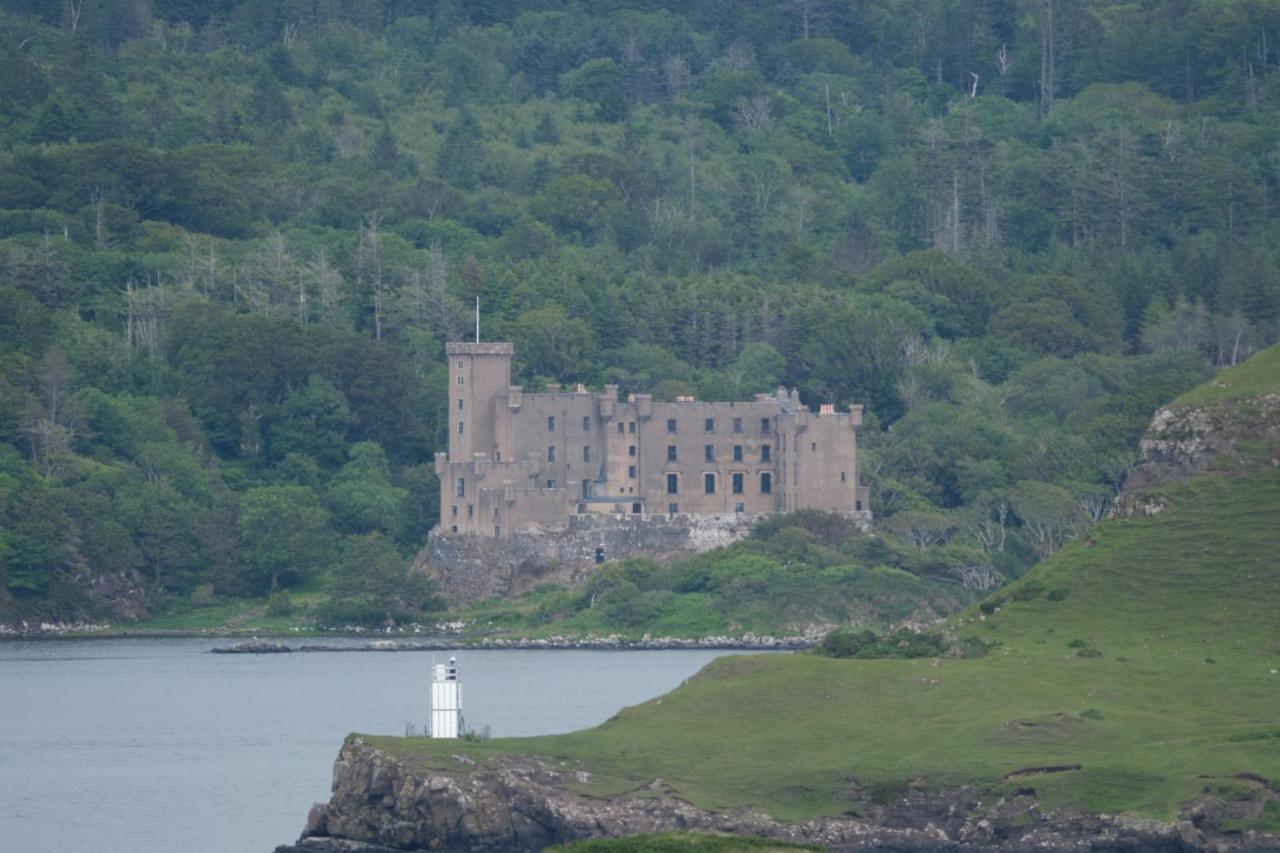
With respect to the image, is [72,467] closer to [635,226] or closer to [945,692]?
[635,226]

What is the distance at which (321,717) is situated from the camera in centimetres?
9712

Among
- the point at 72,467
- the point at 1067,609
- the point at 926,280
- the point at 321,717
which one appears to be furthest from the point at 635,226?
the point at 1067,609

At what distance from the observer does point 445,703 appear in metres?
71.1

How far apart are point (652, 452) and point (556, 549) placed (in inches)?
246

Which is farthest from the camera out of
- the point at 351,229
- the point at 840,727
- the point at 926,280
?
the point at 351,229

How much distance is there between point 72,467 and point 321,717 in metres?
45.3

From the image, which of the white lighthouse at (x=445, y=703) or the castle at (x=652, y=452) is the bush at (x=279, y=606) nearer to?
the castle at (x=652, y=452)

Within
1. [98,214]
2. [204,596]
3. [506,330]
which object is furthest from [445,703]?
[98,214]

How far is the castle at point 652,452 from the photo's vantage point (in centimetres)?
13238

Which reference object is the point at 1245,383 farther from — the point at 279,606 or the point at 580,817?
the point at 279,606

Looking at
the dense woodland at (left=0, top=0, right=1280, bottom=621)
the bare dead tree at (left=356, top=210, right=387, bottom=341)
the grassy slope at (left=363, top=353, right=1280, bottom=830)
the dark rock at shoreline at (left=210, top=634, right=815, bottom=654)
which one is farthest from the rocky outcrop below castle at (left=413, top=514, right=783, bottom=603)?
the grassy slope at (left=363, top=353, right=1280, bottom=830)

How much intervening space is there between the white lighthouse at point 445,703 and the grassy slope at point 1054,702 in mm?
→ 2424

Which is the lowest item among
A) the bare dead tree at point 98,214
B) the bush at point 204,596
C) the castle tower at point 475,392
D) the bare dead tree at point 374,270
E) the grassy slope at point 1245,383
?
the bush at point 204,596

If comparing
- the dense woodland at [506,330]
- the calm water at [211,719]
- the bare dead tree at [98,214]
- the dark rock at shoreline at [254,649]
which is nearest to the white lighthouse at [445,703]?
the calm water at [211,719]
